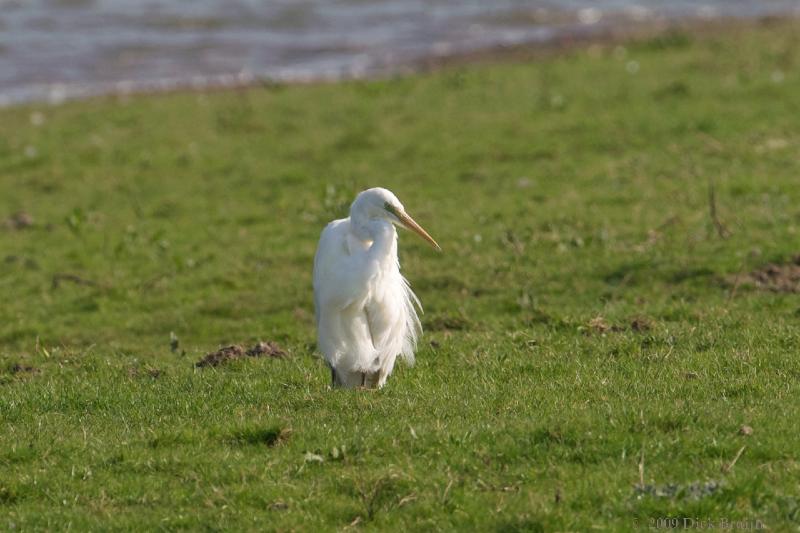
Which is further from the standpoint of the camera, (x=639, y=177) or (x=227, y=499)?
(x=639, y=177)

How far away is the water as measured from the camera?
28953 mm

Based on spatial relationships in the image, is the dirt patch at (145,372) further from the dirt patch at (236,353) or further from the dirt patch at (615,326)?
the dirt patch at (615,326)

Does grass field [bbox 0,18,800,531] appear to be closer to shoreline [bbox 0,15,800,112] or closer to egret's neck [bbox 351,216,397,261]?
egret's neck [bbox 351,216,397,261]

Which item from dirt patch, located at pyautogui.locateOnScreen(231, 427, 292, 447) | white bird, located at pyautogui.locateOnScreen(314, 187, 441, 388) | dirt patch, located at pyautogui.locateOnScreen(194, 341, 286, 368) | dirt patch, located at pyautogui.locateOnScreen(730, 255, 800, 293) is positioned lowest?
dirt patch, located at pyautogui.locateOnScreen(730, 255, 800, 293)

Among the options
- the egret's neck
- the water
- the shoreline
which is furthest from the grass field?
the water

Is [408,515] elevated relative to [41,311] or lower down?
elevated

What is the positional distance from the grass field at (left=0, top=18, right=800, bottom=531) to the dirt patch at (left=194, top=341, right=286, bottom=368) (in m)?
0.15

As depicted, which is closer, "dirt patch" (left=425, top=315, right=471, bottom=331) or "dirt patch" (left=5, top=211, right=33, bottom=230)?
"dirt patch" (left=425, top=315, right=471, bottom=331)

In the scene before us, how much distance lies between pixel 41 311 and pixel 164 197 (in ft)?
15.5

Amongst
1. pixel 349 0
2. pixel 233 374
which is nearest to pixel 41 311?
pixel 233 374

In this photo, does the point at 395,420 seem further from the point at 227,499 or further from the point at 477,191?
the point at 477,191

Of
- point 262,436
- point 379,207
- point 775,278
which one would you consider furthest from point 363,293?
point 775,278

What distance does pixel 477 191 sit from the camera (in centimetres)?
1602

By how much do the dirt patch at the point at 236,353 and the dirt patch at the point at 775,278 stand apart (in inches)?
160
